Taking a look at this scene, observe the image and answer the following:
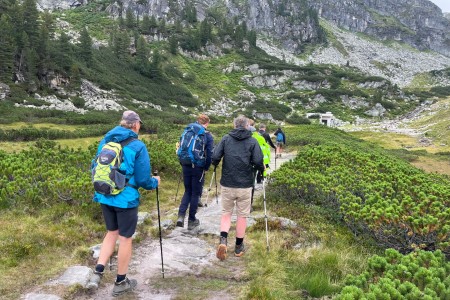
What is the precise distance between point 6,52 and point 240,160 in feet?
142

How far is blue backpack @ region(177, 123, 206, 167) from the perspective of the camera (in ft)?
26.3

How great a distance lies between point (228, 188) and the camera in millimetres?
6945

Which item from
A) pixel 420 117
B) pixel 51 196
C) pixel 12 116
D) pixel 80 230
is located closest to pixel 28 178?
pixel 51 196

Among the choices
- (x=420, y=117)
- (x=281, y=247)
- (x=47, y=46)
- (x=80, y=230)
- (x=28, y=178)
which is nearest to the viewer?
(x=281, y=247)

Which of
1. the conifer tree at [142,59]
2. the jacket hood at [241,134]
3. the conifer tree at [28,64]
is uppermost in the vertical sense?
the conifer tree at [142,59]

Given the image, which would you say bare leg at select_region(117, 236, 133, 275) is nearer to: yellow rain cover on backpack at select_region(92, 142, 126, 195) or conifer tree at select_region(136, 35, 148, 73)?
yellow rain cover on backpack at select_region(92, 142, 126, 195)

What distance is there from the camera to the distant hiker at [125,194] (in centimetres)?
515

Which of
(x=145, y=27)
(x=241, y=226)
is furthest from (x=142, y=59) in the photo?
(x=241, y=226)

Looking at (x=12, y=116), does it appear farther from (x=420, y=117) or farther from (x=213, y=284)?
(x=420, y=117)

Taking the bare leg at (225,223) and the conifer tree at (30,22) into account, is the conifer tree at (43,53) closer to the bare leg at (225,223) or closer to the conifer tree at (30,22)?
the conifer tree at (30,22)

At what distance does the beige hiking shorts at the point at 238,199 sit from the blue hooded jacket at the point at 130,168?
206 cm

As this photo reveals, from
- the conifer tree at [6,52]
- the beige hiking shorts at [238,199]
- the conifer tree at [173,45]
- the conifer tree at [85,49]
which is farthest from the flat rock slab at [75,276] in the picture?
the conifer tree at [173,45]

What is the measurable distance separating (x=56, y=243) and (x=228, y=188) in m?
3.63

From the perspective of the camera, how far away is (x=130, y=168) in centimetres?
519
